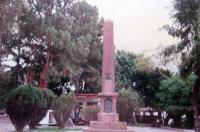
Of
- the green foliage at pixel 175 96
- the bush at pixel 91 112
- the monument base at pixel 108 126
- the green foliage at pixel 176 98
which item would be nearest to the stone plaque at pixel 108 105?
the monument base at pixel 108 126

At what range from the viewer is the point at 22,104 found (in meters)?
21.4

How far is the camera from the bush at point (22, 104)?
21344 millimetres

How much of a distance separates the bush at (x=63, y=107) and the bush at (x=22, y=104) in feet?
17.4

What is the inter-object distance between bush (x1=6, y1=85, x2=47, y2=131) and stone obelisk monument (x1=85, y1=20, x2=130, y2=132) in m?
3.47

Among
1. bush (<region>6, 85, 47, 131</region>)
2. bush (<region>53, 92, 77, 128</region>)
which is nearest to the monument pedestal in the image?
bush (<region>6, 85, 47, 131</region>)

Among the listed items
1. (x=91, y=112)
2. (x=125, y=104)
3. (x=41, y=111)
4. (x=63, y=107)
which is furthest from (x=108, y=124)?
(x=125, y=104)

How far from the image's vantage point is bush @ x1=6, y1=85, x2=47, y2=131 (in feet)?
70.0

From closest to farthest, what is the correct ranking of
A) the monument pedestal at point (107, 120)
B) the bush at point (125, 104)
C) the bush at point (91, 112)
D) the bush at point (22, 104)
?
the monument pedestal at point (107, 120)
the bush at point (22, 104)
the bush at point (91, 112)
the bush at point (125, 104)

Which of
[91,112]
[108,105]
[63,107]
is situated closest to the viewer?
[108,105]

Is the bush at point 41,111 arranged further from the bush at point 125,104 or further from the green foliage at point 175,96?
the green foliage at point 175,96

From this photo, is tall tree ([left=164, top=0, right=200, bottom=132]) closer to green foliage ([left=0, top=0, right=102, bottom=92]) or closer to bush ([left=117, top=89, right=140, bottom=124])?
bush ([left=117, top=89, right=140, bottom=124])

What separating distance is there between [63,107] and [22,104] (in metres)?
6.94

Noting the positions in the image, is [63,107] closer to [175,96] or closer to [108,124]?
[108,124]

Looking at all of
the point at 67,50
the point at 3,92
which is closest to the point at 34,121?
the point at 67,50
